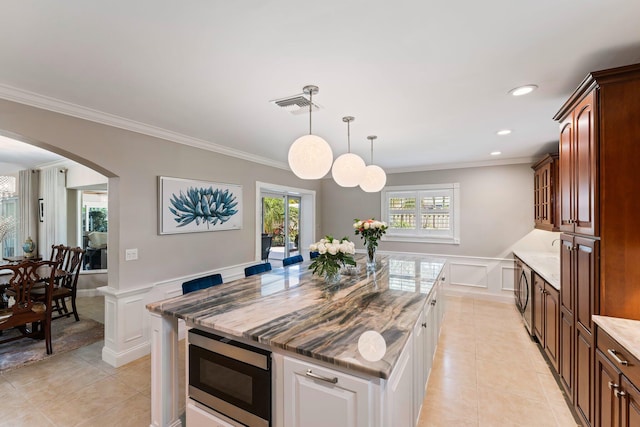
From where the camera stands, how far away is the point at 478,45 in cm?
154

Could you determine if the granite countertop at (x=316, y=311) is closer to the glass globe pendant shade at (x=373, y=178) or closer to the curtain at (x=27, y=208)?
the glass globe pendant shade at (x=373, y=178)

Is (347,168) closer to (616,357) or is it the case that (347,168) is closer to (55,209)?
(616,357)

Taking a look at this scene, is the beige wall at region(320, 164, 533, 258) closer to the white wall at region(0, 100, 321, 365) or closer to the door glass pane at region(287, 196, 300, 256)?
the door glass pane at region(287, 196, 300, 256)

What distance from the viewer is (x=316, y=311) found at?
177 centimetres

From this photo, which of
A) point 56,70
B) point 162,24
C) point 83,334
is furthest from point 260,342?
point 83,334

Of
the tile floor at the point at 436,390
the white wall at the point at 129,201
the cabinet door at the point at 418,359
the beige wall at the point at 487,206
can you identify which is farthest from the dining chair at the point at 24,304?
the beige wall at the point at 487,206

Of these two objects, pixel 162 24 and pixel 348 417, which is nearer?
pixel 348 417

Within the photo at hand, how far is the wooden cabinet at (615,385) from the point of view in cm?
132

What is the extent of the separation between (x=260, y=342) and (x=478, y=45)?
202cm

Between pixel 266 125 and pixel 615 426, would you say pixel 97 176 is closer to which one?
pixel 266 125

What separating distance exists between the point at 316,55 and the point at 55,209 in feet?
21.2

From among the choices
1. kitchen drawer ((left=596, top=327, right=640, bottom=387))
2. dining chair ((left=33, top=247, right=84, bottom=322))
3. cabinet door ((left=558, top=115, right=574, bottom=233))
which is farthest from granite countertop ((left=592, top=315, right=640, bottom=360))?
dining chair ((left=33, top=247, right=84, bottom=322))

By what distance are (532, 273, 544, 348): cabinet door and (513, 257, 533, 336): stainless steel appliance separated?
0.15 meters

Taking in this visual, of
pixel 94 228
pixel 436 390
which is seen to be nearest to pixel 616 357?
pixel 436 390
